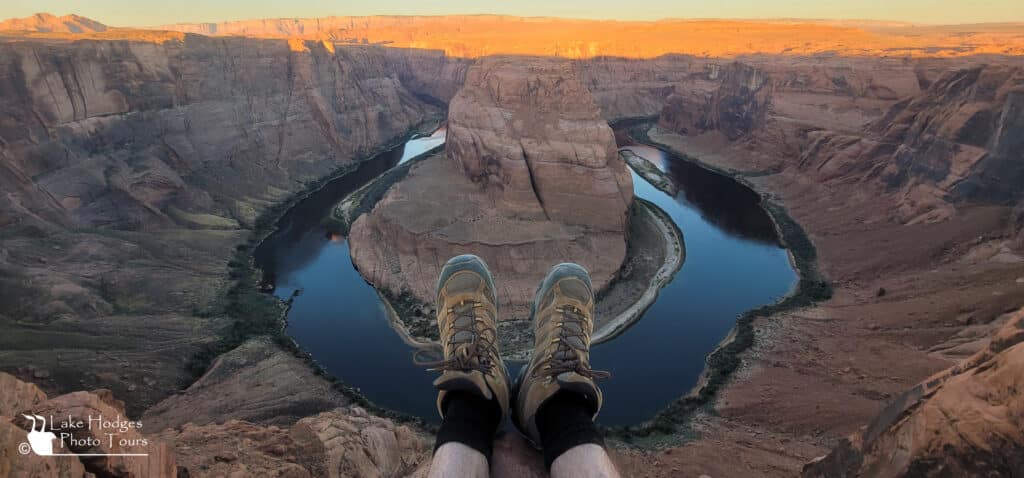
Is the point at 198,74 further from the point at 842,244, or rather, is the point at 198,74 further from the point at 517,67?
the point at 842,244

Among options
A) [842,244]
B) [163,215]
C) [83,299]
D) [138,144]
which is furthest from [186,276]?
[842,244]

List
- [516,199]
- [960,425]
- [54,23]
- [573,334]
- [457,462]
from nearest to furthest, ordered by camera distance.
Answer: [457,462] → [960,425] → [573,334] → [516,199] → [54,23]

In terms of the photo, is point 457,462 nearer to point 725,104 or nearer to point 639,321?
point 639,321

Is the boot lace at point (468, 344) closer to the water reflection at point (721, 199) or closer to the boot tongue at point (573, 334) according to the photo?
the boot tongue at point (573, 334)

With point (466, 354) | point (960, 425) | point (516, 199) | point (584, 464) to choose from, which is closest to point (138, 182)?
point (516, 199)

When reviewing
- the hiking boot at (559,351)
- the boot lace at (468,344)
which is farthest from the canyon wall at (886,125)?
the boot lace at (468,344)

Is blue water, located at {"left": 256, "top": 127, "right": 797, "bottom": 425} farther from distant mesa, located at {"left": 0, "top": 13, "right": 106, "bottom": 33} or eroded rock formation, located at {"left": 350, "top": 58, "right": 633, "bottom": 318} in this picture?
distant mesa, located at {"left": 0, "top": 13, "right": 106, "bottom": 33}

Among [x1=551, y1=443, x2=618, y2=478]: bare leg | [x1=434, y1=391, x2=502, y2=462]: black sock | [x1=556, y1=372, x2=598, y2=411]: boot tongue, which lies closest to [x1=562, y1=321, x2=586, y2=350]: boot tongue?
[x1=556, y1=372, x2=598, y2=411]: boot tongue
